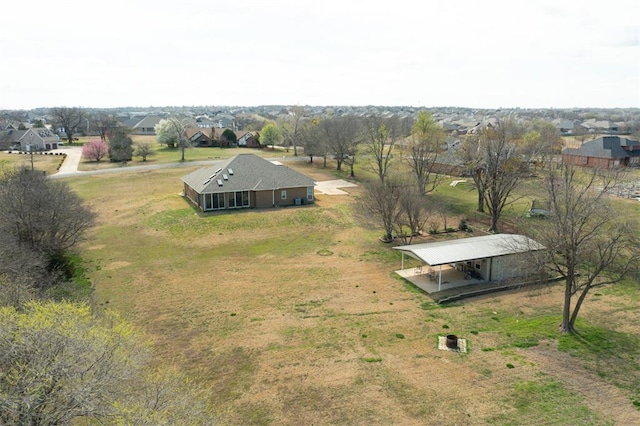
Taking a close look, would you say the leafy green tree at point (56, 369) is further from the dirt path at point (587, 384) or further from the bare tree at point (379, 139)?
the bare tree at point (379, 139)

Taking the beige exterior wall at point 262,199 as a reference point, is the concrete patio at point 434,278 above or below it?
below

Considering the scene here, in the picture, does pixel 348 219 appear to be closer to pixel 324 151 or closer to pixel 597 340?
pixel 597 340

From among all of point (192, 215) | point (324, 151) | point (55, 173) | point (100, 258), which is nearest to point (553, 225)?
point (100, 258)

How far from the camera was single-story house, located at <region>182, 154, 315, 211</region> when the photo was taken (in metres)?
45.2

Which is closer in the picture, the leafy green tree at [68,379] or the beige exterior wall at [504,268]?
the leafy green tree at [68,379]

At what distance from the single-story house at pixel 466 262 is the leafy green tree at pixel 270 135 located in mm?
74850

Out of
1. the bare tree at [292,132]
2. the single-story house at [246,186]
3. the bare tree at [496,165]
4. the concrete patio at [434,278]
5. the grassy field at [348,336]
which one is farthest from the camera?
the bare tree at [292,132]

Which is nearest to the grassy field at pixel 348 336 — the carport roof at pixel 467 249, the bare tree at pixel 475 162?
the carport roof at pixel 467 249

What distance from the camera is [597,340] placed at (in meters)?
20.8

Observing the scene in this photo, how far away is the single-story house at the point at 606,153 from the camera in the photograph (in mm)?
71750

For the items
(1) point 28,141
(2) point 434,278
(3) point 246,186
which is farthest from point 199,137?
(2) point 434,278

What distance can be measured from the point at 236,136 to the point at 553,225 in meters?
93.6

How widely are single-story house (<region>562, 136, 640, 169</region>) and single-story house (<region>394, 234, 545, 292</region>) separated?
5201 cm

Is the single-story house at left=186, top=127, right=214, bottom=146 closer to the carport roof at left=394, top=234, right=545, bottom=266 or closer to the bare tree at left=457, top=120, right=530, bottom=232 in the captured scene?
the bare tree at left=457, top=120, right=530, bottom=232
